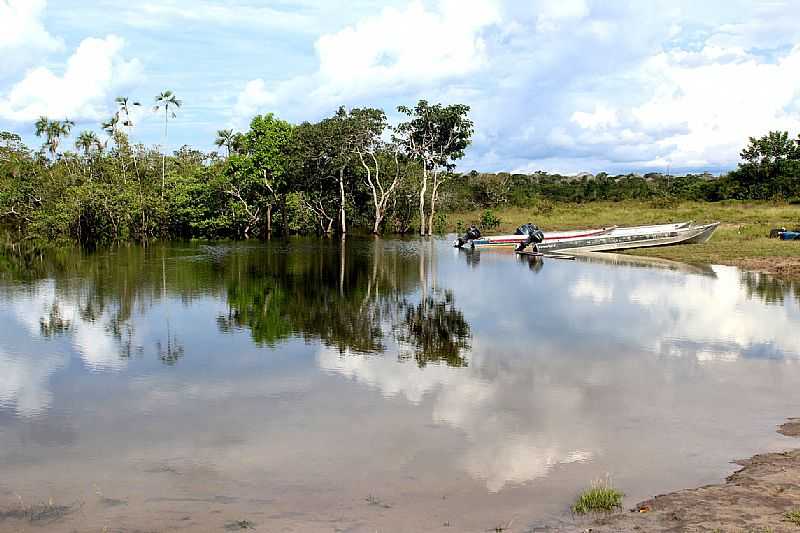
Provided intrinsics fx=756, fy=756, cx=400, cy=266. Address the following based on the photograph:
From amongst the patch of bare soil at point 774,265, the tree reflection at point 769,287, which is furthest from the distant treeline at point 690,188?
the tree reflection at point 769,287

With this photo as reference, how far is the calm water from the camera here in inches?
321

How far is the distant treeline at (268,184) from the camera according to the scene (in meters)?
54.0

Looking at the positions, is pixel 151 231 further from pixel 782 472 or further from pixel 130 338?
pixel 782 472

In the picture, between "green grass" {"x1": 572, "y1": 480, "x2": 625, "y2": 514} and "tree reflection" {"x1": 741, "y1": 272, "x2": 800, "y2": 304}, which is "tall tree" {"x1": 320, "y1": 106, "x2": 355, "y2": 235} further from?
"green grass" {"x1": 572, "y1": 480, "x2": 625, "y2": 514}

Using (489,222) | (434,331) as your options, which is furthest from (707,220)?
(434,331)

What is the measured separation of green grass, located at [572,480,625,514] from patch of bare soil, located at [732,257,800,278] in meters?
22.2

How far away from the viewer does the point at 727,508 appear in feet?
23.7

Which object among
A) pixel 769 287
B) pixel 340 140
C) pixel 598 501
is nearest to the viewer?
pixel 598 501

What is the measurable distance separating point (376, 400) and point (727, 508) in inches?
235

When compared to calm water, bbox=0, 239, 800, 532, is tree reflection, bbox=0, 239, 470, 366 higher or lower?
higher

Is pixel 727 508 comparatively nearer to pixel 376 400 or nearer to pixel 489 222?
pixel 376 400

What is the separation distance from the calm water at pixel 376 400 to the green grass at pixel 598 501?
0.18 metres

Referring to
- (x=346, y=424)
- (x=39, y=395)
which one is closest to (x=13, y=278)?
(x=39, y=395)

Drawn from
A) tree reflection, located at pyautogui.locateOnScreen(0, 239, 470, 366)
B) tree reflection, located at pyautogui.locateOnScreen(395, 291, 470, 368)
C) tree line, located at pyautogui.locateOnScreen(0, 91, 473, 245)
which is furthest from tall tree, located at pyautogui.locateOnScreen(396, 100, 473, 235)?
tree reflection, located at pyautogui.locateOnScreen(395, 291, 470, 368)
